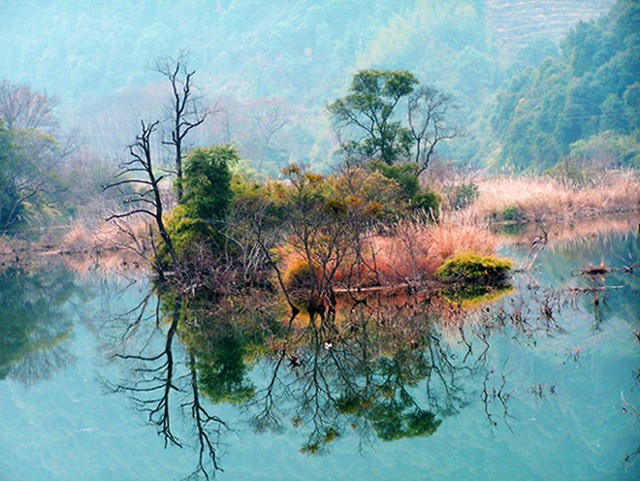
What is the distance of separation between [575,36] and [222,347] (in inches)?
2110

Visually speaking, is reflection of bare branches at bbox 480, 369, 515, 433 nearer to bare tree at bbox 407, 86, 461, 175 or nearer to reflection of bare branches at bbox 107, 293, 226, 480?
reflection of bare branches at bbox 107, 293, 226, 480

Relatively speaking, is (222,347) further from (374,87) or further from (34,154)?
(34,154)

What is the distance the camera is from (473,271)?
14.0m

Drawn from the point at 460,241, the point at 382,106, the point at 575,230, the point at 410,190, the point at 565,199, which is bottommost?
the point at 575,230

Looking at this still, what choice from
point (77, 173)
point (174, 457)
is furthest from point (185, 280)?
point (77, 173)

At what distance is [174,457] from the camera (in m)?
6.36

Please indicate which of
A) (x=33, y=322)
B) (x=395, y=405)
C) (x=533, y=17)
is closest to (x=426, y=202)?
(x=33, y=322)

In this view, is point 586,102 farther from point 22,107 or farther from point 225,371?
point 225,371

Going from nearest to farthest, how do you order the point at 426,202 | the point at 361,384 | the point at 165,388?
the point at 361,384
the point at 165,388
the point at 426,202

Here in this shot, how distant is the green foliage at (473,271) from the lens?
45.5 feet

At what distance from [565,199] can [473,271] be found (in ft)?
56.5

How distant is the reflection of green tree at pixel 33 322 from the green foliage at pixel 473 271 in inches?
306

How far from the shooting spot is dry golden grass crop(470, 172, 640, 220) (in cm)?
2875

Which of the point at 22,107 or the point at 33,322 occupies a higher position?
the point at 22,107
